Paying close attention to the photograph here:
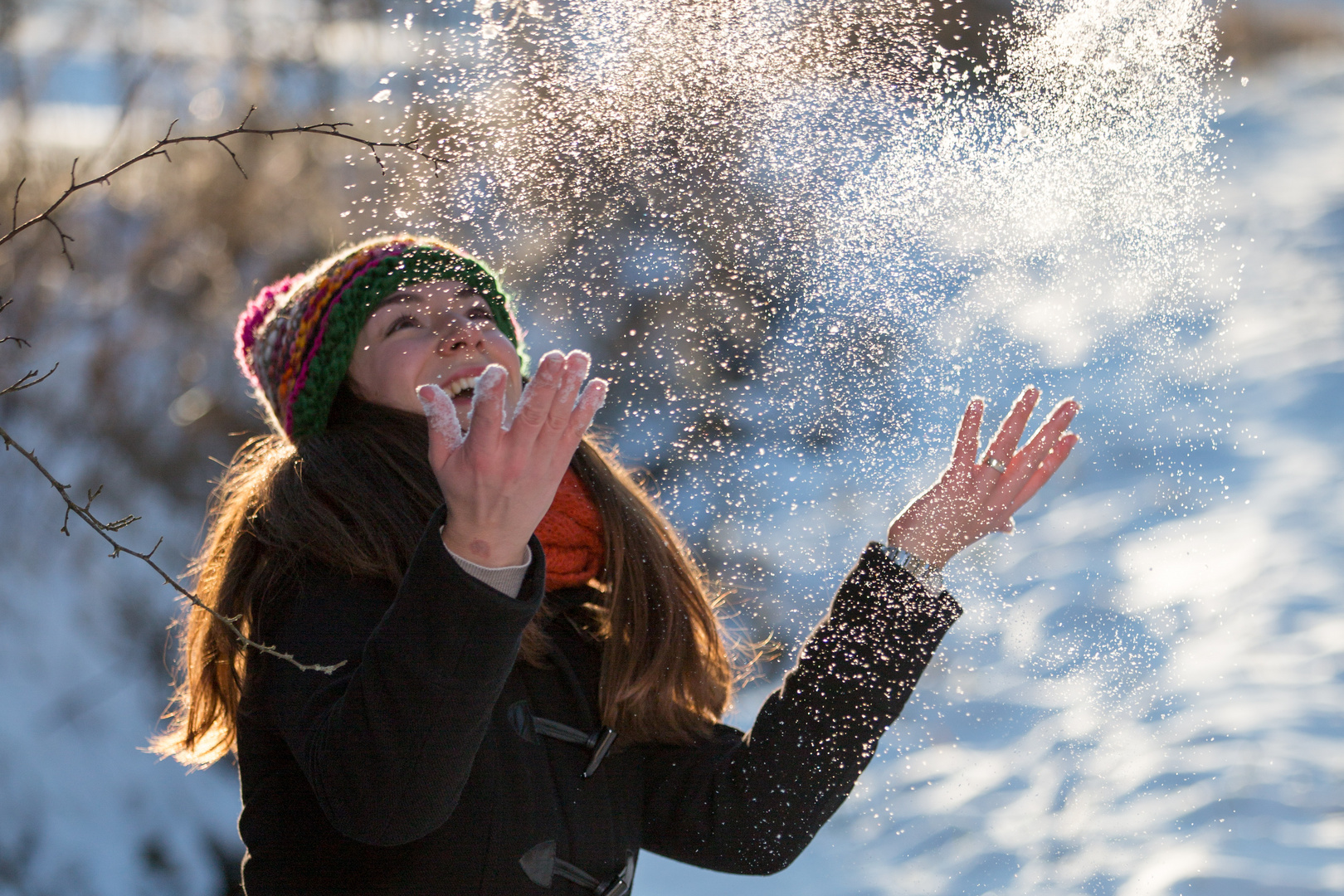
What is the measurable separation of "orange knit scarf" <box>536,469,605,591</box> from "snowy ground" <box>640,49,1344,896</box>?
4.53 ft

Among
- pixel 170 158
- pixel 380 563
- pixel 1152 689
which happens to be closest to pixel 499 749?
pixel 380 563

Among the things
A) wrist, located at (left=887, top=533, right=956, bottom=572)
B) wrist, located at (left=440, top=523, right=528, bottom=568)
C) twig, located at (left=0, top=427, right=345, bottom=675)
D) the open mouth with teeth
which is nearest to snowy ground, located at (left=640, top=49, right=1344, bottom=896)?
wrist, located at (left=887, top=533, right=956, bottom=572)

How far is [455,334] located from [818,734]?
0.79 meters

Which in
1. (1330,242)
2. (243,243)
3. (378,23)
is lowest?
(243,243)

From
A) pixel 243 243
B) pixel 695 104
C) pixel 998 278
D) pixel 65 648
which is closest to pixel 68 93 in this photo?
pixel 243 243

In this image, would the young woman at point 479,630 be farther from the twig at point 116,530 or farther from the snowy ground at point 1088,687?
the snowy ground at point 1088,687

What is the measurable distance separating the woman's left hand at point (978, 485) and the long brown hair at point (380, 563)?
37 centimetres

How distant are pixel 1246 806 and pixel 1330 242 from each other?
3.07 meters

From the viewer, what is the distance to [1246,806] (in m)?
2.57

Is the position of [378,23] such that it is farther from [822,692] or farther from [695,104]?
[822,692]

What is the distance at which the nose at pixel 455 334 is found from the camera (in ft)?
4.89

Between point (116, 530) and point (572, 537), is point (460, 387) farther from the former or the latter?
point (116, 530)

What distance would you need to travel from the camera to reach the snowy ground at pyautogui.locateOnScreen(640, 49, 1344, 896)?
8.14 feet

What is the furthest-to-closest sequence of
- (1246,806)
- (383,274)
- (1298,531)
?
(1298,531)
(1246,806)
(383,274)
